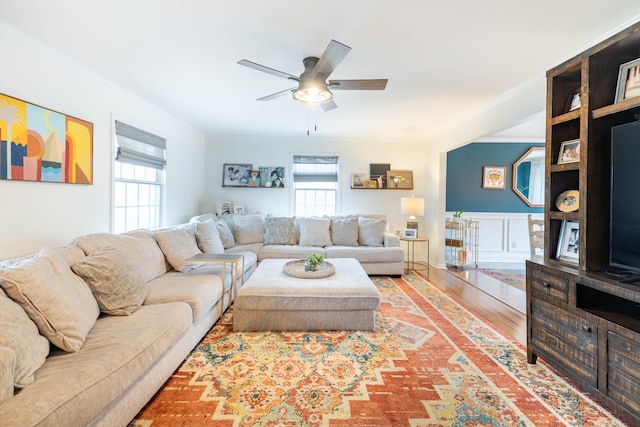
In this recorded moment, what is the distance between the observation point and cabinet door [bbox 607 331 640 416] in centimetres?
138

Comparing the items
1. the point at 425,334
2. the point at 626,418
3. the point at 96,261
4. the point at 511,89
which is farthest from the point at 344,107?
the point at 626,418

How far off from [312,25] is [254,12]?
40 centimetres

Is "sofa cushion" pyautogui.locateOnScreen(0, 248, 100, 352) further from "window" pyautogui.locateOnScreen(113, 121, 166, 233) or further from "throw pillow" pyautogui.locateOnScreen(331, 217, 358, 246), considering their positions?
"throw pillow" pyautogui.locateOnScreen(331, 217, 358, 246)

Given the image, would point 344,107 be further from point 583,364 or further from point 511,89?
point 583,364

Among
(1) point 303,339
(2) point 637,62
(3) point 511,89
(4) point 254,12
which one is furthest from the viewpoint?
(3) point 511,89

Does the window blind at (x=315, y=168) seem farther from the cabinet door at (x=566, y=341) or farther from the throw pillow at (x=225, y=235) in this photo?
the cabinet door at (x=566, y=341)

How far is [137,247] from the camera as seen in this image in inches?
97.1

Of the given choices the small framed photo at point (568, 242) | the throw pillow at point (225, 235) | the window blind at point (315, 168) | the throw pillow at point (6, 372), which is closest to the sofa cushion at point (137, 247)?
the throw pillow at point (6, 372)

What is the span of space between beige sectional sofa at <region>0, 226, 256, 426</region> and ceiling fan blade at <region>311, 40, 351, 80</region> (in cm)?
199

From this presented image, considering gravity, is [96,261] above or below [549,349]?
above

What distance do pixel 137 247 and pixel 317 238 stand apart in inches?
104

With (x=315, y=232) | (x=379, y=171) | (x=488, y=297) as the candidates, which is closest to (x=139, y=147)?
(x=315, y=232)

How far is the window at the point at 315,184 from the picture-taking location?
5.32 m

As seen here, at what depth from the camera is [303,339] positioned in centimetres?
233
